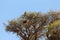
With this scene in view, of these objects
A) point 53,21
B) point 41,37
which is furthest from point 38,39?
point 53,21

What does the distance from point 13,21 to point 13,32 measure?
1.47m

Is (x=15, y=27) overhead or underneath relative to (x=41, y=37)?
overhead

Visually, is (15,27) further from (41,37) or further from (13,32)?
(41,37)

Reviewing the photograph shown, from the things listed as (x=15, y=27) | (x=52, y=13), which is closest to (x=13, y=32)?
(x=15, y=27)

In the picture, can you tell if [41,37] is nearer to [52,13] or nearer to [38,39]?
[38,39]

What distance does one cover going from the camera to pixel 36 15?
3416cm

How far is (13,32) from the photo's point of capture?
3469cm

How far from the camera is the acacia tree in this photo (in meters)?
33.4

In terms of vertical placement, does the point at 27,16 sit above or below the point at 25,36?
above

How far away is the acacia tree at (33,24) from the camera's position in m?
33.4

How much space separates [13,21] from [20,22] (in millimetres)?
1026

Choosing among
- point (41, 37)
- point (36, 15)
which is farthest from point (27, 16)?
point (41, 37)

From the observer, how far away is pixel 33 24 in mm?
33344

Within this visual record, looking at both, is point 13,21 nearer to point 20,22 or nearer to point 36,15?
point 20,22
